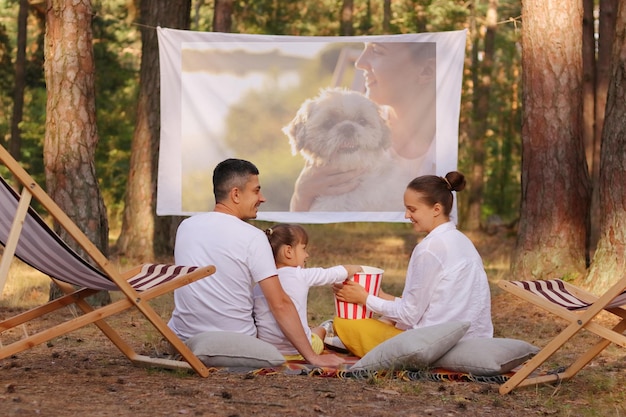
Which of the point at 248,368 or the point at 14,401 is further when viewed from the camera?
the point at 248,368

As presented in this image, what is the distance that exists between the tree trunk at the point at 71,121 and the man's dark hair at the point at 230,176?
2.86 metres

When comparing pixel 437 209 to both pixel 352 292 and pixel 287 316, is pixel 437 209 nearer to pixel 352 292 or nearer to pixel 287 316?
pixel 352 292

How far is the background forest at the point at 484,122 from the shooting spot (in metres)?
8.40

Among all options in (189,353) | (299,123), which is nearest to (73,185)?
(299,123)

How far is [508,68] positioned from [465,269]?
25.6 metres

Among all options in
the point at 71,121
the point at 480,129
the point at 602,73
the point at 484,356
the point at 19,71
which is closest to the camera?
the point at 484,356

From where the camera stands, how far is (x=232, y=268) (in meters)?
5.19

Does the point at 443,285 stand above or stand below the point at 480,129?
below

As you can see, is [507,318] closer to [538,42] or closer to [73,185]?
[538,42]

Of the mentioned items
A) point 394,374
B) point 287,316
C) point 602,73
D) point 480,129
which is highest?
point 602,73

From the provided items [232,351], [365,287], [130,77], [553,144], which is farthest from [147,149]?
[232,351]

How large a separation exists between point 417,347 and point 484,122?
52.1ft

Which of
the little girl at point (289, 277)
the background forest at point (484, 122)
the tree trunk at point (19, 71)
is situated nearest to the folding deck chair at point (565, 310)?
the little girl at point (289, 277)

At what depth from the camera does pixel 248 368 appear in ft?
16.9
